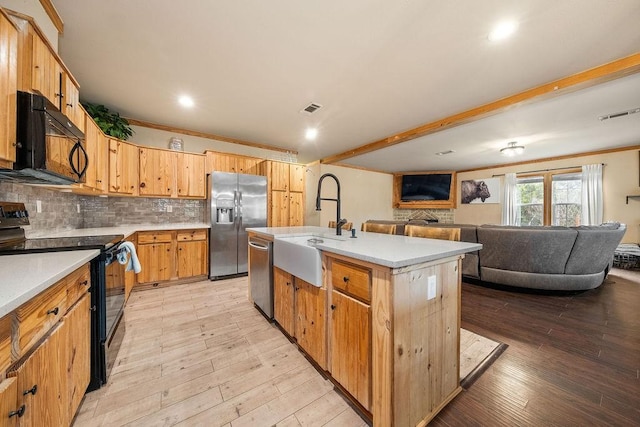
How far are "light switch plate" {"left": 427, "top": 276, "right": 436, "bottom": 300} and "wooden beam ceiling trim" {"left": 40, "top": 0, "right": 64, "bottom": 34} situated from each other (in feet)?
10.1

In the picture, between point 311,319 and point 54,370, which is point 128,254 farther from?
point 311,319

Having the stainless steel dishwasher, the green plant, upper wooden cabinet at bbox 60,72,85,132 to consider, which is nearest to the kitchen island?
the stainless steel dishwasher

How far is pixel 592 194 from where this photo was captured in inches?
205

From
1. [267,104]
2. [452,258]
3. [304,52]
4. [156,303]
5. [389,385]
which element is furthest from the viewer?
[267,104]

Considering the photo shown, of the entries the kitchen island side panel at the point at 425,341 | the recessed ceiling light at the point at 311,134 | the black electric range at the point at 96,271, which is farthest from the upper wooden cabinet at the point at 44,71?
the recessed ceiling light at the point at 311,134

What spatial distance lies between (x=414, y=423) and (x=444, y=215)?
7599mm

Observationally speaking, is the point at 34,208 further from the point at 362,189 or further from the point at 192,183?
the point at 362,189

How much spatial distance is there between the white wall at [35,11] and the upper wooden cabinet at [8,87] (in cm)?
38

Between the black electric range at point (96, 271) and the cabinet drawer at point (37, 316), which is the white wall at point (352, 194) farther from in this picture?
the cabinet drawer at point (37, 316)

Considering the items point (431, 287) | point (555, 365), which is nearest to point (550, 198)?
point (555, 365)

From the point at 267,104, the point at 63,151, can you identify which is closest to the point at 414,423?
the point at 63,151

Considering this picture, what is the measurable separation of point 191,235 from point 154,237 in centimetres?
48

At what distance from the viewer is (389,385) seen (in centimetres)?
111

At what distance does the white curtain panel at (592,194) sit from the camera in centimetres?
512
